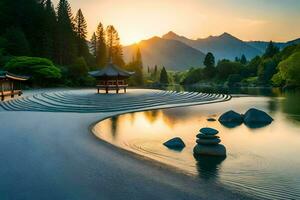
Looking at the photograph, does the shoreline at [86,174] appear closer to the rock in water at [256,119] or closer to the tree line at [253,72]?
the rock in water at [256,119]

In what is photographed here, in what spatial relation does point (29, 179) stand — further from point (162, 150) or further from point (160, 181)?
point (162, 150)

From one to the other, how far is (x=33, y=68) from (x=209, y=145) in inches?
2003

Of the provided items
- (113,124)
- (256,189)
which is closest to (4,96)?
(113,124)

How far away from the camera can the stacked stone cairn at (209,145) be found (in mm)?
13461

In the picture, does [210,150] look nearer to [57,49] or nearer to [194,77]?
[57,49]

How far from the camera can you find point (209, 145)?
1378cm

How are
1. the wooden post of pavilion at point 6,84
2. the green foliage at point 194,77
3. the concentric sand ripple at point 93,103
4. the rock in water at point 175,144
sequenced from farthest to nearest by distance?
1. the green foliage at point 194,77
2. the wooden post of pavilion at point 6,84
3. the concentric sand ripple at point 93,103
4. the rock in water at point 175,144

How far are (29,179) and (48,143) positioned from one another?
5127mm

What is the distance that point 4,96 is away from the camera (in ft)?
117

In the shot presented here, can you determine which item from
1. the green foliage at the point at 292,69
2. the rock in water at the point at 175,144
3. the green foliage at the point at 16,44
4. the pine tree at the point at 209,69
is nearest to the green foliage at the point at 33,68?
the green foliage at the point at 16,44

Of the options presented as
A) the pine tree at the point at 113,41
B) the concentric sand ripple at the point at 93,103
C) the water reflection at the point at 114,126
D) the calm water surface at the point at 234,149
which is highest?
the pine tree at the point at 113,41

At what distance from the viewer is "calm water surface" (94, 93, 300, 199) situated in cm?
1000

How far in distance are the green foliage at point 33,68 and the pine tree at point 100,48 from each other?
102 feet

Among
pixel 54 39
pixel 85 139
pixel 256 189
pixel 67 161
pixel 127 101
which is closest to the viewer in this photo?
pixel 256 189
